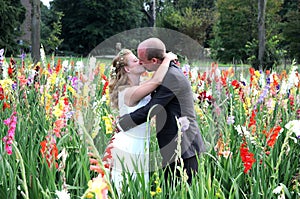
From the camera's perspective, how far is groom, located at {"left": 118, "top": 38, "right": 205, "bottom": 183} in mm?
2166

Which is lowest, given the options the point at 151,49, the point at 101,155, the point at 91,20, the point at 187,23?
the point at 101,155

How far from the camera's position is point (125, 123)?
2.20 meters

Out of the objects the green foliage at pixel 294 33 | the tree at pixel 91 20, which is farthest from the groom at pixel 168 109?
the tree at pixel 91 20

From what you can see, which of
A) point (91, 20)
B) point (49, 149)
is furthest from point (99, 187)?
point (91, 20)

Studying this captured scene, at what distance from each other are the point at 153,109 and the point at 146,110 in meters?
0.06

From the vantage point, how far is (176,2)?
1388 inches

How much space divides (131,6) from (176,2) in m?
7.09

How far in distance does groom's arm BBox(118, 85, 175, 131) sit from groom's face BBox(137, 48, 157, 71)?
0.36ft

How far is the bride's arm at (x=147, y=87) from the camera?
7.18 ft

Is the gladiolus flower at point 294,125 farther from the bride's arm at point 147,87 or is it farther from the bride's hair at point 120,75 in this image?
the bride's hair at point 120,75

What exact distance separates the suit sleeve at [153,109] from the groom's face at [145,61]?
96 mm

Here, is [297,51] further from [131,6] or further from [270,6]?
[131,6]

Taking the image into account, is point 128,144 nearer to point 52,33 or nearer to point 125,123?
point 125,123

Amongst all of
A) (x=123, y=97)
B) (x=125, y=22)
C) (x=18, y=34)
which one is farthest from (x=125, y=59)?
(x=125, y=22)
